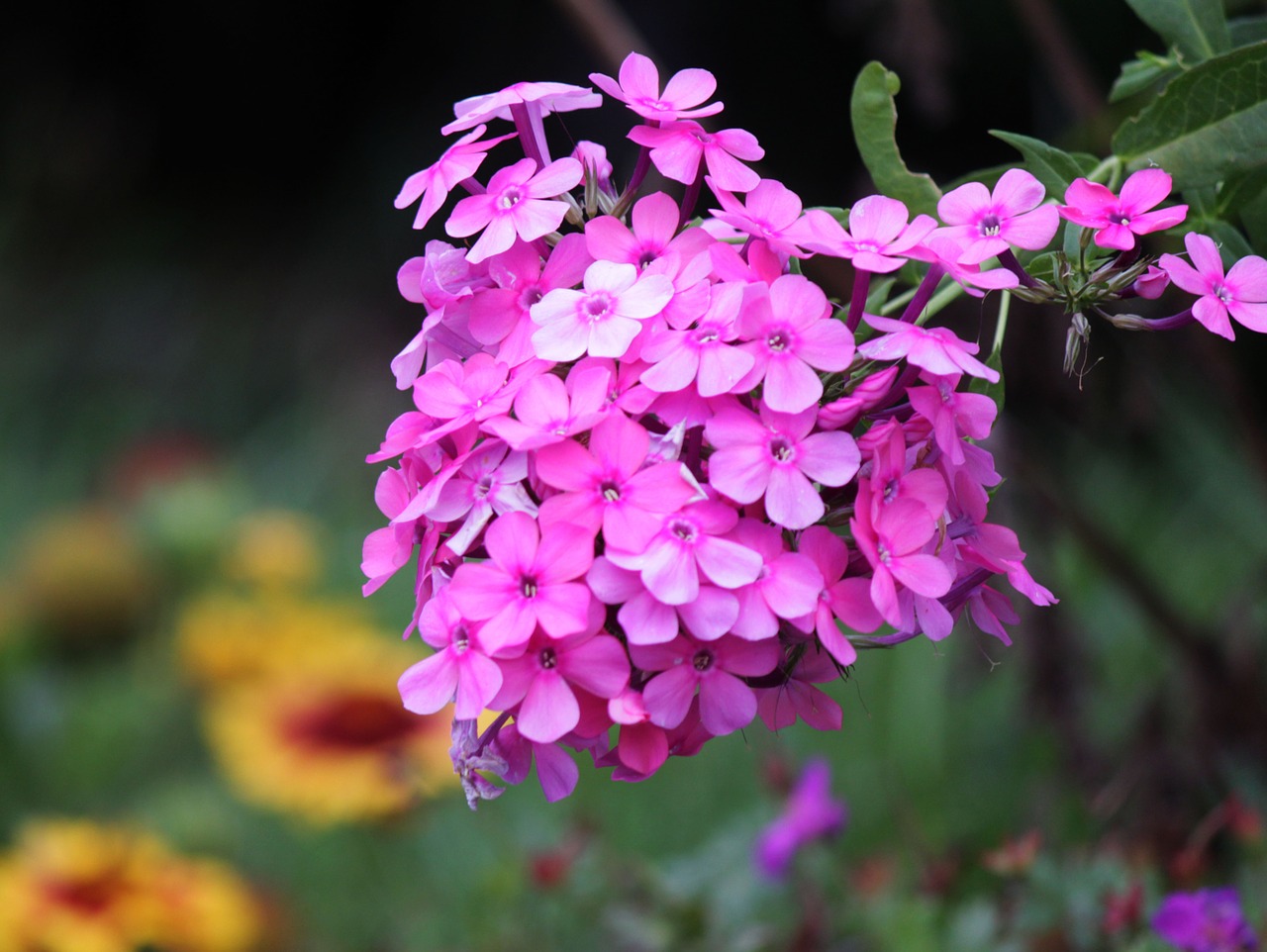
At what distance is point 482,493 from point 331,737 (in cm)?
100

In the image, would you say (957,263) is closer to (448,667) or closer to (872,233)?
(872,233)

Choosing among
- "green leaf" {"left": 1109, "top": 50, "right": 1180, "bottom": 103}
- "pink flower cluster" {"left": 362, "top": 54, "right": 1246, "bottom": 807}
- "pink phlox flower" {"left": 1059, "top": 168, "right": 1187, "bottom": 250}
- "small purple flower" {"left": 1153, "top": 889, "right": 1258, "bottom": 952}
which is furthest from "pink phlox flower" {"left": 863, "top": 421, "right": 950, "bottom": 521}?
"small purple flower" {"left": 1153, "top": 889, "right": 1258, "bottom": 952}

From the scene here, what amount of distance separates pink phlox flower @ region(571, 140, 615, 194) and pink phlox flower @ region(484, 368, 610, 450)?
0.36ft

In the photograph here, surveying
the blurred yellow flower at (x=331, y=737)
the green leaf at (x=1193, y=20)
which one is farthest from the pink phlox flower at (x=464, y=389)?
the blurred yellow flower at (x=331, y=737)

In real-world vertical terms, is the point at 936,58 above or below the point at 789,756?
above

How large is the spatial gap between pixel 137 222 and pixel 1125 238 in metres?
4.30

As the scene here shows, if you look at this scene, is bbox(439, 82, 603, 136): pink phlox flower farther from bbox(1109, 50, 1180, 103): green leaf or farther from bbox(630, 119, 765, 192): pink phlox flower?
bbox(1109, 50, 1180, 103): green leaf

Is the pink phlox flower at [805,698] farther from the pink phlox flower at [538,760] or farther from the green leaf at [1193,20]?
the green leaf at [1193,20]

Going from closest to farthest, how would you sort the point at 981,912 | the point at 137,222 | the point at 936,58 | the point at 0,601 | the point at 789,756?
the point at 981,912
the point at 936,58
the point at 789,756
the point at 0,601
the point at 137,222

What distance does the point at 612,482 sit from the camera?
0.39m

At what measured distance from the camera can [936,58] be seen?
93 cm

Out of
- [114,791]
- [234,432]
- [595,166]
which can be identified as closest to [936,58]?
[595,166]

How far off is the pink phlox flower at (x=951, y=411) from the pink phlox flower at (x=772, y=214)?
67 millimetres

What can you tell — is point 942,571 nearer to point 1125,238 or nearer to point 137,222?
point 1125,238
